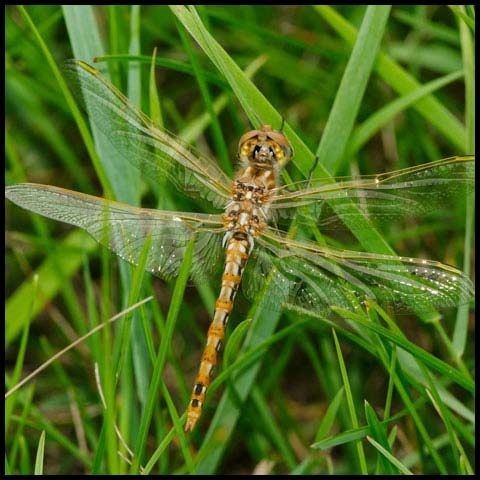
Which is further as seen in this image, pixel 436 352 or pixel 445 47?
pixel 445 47

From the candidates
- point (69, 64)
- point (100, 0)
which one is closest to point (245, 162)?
point (69, 64)

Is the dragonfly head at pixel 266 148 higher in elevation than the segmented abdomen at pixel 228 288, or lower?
higher

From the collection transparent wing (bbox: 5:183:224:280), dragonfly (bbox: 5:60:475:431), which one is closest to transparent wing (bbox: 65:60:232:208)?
dragonfly (bbox: 5:60:475:431)

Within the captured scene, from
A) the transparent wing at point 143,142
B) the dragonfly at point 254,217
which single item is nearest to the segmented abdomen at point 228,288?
the dragonfly at point 254,217

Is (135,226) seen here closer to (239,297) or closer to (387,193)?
(239,297)

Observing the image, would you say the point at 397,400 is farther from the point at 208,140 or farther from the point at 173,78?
the point at 173,78

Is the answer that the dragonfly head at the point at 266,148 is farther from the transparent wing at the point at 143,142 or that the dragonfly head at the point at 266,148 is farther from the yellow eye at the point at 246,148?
the transparent wing at the point at 143,142

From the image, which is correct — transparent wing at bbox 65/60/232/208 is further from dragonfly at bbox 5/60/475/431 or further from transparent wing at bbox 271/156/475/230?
transparent wing at bbox 271/156/475/230
